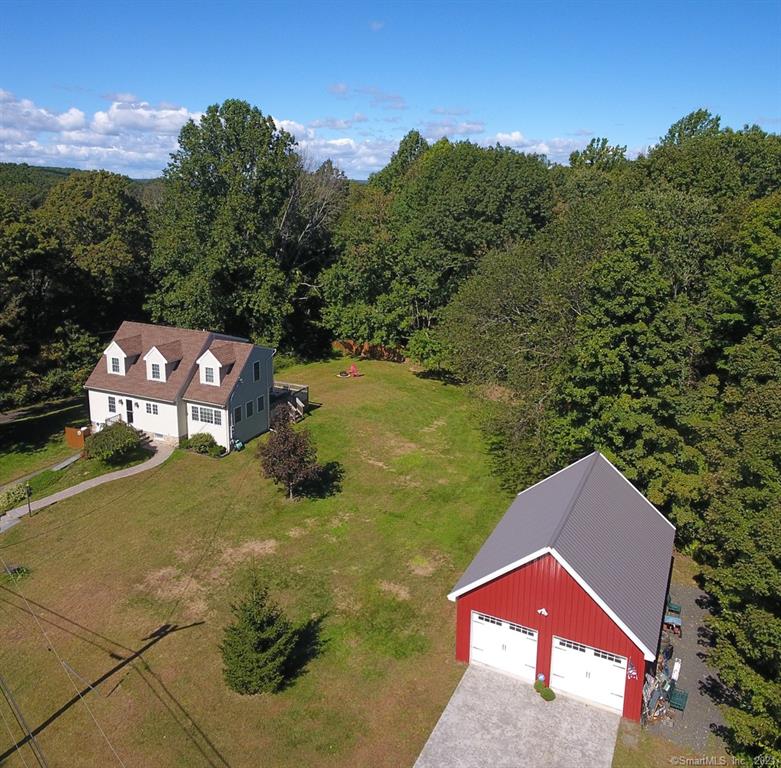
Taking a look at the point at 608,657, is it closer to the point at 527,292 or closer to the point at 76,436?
the point at 527,292

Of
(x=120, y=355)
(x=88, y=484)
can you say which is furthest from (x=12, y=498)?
(x=120, y=355)

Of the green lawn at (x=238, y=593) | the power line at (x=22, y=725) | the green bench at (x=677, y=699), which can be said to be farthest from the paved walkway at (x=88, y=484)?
the green bench at (x=677, y=699)

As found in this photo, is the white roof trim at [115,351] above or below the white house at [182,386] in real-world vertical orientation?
above

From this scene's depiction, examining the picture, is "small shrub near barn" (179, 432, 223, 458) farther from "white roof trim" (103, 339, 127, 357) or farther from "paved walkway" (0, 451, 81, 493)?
"white roof trim" (103, 339, 127, 357)

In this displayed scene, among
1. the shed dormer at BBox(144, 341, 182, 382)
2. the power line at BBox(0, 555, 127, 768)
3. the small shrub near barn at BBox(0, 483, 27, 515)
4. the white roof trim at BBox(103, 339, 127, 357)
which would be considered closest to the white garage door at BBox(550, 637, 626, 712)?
the power line at BBox(0, 555, 127, 768)

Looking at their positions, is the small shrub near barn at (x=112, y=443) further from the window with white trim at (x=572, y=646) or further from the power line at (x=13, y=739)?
the window with white trim at (x=572, y=646)

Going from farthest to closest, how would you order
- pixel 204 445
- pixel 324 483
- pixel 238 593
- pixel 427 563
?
pixel 204 445, pixel 324 483, pixel 427 563, pixel 238 593

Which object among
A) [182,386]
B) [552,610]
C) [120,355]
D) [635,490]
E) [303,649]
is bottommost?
[303,649]
